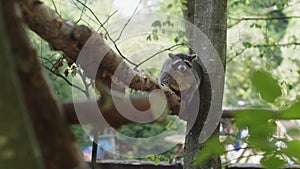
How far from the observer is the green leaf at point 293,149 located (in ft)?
1.51

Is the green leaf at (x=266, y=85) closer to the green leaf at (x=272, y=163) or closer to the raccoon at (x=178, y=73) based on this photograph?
the green leaf at (x=272, y=163)

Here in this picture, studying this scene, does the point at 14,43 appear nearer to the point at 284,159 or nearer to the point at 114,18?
the point at 284,159

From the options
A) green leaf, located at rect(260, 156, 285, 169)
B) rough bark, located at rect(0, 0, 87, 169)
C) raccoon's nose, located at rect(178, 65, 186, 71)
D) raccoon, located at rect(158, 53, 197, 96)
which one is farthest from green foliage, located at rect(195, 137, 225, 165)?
raccoon's nose, located at rect(178, 65, 186, 71)

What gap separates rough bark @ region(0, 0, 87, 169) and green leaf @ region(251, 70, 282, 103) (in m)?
0.17

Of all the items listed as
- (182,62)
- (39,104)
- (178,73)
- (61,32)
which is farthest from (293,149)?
(182,62)

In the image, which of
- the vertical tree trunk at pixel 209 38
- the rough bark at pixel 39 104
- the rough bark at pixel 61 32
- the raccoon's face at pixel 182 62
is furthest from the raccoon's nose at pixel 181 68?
the rough bark at pixel 39 104

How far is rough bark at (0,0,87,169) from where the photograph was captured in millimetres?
361

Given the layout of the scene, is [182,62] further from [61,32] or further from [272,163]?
[272,163]

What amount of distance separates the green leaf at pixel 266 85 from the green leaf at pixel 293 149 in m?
0.05

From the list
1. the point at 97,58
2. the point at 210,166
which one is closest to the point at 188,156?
the point at 210,166

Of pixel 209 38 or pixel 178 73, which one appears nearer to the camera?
pixel 209 38

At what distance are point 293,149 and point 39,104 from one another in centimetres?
23

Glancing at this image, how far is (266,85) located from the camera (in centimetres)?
45

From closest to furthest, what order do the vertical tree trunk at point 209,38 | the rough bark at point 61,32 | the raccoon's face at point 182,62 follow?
the rough bark at point 61,32 → the vertical tree trunk at point 209,38 → the raccoon's face at point 182,62
